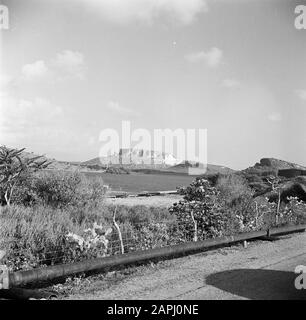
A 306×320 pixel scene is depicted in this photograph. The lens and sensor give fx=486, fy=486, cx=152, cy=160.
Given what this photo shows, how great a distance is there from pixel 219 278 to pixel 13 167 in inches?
472

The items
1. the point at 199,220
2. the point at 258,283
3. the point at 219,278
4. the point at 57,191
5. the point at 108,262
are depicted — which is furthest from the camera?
the point at 57,191

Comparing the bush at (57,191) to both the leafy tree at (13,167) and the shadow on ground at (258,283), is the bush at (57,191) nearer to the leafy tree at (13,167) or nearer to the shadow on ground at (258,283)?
the leafy tree at (13,167)

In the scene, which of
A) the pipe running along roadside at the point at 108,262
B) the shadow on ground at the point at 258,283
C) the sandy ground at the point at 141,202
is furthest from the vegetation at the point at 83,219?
the sandy ground at the point at 141,202

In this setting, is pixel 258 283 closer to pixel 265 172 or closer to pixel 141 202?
pixel 141 202

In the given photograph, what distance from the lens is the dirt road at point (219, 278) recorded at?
7.22m

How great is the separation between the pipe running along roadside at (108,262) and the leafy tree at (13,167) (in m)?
8.50

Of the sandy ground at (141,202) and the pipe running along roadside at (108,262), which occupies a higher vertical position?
the pipe running along roadside at (108,262)

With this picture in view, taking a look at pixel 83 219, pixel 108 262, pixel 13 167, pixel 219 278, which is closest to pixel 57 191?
pixel 13 167

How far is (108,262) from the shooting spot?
334 inches

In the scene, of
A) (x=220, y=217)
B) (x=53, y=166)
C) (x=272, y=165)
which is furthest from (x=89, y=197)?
(x=272, y=165)

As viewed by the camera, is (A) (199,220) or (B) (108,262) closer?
(B) (108,262)

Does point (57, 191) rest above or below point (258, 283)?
above

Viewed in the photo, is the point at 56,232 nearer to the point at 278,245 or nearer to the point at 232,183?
the point at 278,245

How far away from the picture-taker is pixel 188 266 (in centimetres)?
943
